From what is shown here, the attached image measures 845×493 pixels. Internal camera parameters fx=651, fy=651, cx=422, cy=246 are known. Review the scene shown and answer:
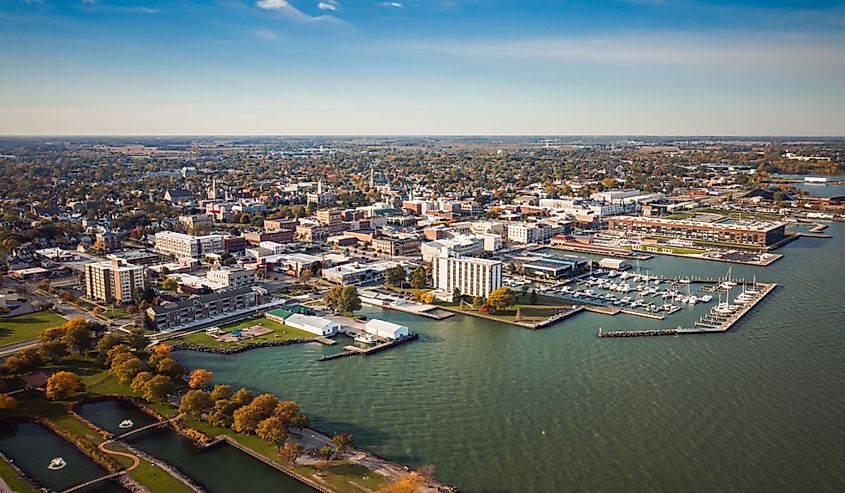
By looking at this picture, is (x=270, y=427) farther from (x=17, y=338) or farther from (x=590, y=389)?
(x=17, y=338)

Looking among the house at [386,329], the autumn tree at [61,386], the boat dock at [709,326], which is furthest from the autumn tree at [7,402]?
the boat dock at [709,326]

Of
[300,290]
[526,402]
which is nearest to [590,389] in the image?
[526,402]

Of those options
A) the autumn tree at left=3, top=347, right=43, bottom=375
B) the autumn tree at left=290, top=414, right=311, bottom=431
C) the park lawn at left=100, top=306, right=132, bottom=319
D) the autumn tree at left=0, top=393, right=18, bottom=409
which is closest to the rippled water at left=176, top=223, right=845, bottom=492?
the autumn tree at left=290, top=414, right=311, bottom=431

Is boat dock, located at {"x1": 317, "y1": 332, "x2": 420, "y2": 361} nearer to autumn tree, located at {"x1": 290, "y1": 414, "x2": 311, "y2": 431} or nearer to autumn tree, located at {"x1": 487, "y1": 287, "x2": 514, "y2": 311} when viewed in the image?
autumn tree, located at {"x1": 487, "y1": 287, "x2": 514, "y2": 311}

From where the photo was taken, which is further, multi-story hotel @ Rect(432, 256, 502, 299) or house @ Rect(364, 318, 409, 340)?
multi-story hotel @ Rect(432, 256, 502, 299)

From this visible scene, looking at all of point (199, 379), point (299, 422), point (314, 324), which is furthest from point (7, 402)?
point (314, 324)

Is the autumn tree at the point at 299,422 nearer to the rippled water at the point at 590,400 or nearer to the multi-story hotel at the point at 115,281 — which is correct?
the rippled water at the point at 590,400

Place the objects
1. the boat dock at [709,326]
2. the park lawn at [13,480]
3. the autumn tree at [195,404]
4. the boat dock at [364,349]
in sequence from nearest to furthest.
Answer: the park lawn at [13,480]
the autumn tree at [195,404]
the boat dock at [364,349]
the boat dock at [709,326]
